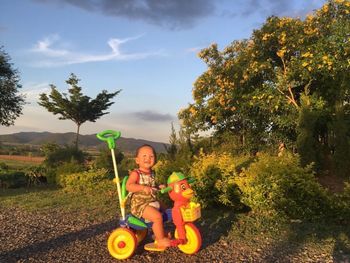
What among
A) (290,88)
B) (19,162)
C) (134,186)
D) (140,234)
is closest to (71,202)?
(140,234)

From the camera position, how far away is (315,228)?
7422mm

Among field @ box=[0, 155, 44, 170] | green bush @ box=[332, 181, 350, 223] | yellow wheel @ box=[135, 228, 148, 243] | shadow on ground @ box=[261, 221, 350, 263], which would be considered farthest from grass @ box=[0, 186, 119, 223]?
field @ box=[0, 155, 44, 170]

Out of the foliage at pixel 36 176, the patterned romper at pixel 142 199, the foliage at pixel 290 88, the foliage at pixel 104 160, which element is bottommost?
the foliage at pixel 36 176

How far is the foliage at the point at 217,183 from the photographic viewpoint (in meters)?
9.07

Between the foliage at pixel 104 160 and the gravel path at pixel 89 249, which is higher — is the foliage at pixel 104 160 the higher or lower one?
the higher one

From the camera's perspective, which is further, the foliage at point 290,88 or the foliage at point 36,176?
the foliage at point 36,176

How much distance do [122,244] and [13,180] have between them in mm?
11590

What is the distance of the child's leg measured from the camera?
5465mm

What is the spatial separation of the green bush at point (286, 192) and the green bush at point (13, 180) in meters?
10.1

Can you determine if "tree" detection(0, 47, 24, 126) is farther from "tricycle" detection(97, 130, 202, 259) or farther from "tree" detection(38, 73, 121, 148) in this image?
"tricycle" detection(97, 130, 202, 259)

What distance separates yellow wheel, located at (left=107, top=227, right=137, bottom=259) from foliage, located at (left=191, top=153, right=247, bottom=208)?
377 centimetres

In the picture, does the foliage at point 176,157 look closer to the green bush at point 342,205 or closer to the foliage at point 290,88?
the foliage at point 290,88

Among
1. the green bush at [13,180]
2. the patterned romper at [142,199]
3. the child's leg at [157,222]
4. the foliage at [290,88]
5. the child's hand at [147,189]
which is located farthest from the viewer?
the green bush at [13,180]

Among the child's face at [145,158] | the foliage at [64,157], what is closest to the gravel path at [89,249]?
the child's face at [145,158]
